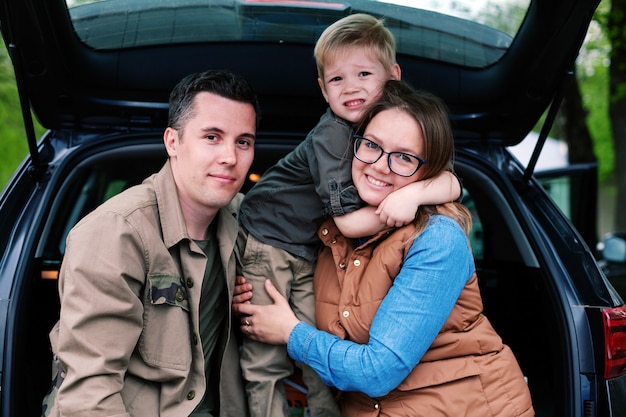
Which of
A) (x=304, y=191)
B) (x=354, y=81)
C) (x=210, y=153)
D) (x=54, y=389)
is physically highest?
(x=354, y=81)

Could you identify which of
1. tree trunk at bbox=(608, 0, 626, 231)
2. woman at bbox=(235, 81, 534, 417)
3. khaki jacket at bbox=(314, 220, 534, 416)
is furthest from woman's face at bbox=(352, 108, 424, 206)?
tree trunk at bbox=(608, 0, 626, 231)

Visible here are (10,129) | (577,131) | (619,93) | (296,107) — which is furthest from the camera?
(10,129)

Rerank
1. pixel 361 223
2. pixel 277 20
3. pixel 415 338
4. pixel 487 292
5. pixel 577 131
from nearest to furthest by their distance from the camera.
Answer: pixel 415 338 → pixel 361 223 → pixel 277 20 → pixel 487 292 → pixel 577 131

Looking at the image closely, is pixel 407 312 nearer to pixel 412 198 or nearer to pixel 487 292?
pixel 412 198

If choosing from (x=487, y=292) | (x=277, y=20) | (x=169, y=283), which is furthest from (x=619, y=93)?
(x=169, y=283)

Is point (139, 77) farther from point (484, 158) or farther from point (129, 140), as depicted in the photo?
point (484, 158)

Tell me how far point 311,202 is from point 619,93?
5.94 metres

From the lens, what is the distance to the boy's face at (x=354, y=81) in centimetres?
216

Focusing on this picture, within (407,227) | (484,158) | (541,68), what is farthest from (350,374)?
(541,68)

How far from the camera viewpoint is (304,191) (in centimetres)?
216

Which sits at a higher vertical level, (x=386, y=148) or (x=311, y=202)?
(x=386, y=148)

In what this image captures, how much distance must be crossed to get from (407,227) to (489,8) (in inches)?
41.8

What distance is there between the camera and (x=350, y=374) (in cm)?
176

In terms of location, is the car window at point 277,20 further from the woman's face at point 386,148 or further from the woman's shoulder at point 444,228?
the woman's shoulder at point 444,228
